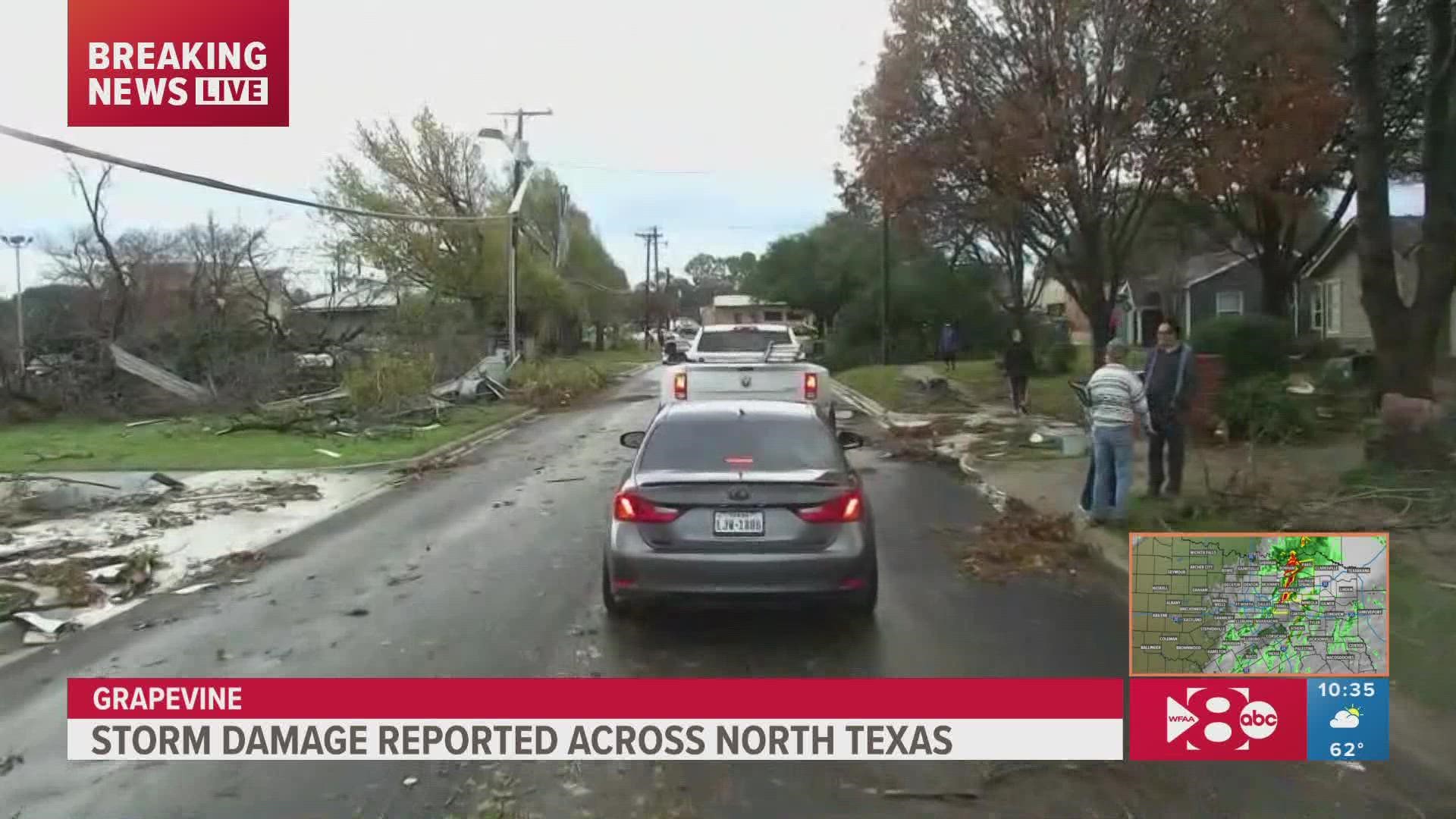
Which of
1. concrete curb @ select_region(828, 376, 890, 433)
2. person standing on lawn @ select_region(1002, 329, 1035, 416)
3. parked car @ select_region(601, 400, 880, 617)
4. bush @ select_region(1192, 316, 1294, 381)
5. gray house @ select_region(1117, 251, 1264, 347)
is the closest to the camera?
parked car @ select_region(601, 400, 880, 617)

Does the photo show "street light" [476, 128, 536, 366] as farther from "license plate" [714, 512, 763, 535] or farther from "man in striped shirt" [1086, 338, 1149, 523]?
"license plate" [714, 512, 763, 535]

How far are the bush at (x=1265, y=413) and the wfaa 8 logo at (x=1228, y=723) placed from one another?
11.2 metres

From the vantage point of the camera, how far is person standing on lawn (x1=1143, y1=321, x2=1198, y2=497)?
11.4m

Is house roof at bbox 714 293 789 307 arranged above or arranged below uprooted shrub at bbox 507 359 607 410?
above

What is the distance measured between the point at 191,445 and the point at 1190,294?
44081 mm

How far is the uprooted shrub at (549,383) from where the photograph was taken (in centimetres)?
3206

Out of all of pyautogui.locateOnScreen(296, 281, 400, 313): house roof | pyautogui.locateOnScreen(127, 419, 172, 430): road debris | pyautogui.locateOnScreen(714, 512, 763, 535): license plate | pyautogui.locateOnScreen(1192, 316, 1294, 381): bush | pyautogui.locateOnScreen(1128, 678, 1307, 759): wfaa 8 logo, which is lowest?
pyautogui.locateOnScreen(1128, 678, 1307, 759): wfaa 8 logo

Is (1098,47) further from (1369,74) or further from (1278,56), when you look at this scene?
(1369,74)

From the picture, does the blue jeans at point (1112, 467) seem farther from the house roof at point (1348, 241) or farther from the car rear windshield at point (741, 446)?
the house roof at point (1348, 241)

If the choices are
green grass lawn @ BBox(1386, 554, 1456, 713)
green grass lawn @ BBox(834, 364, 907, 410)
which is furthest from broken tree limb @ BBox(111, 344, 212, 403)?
green grass lawn @ BBox(1386, 554, 1456, 713)

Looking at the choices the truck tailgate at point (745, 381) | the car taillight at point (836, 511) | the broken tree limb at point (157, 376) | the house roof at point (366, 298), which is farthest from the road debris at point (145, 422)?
the car taillight at point (836, 511)

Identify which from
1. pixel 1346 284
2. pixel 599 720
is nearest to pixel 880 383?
pixel 1346 284

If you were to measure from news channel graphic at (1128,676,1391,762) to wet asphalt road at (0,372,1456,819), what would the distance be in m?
0.11

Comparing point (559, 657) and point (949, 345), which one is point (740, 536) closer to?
point (559, 657)
